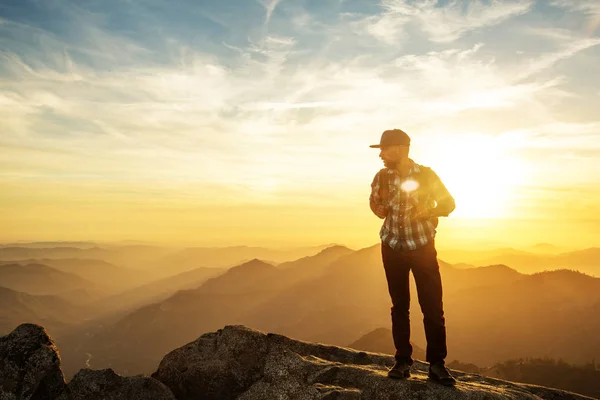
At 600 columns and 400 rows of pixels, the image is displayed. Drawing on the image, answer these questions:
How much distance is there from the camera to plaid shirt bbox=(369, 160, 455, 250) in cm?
806

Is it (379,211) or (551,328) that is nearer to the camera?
(379,211)

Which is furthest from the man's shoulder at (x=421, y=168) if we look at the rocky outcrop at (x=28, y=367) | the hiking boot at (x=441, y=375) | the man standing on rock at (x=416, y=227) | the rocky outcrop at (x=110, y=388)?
the rocky outcrop at (x=28, y=367)

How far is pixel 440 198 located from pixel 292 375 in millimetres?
5114

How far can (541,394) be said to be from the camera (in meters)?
10.5

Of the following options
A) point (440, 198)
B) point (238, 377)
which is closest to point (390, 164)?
point (440, 198)

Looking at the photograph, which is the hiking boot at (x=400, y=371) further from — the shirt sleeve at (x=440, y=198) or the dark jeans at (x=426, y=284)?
the shirt sleeve at (x=440, y=198)

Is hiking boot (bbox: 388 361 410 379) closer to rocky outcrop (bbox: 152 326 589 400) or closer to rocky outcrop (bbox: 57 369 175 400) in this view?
rocky outcrop (bbox: 152 326 589 400)

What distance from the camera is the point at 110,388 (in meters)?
9.77

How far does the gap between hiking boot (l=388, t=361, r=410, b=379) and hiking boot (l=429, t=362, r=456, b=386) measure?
52cm

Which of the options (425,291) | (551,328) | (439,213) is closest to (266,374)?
(425,291)

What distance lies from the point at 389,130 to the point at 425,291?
3384 mm

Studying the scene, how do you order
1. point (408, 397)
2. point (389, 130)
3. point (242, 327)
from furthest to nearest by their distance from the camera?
point (242, 327), point (389, 130), point (408, 397)

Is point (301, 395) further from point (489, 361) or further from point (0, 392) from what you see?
point (489, 361)

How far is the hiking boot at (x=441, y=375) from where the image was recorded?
8.16 metres
